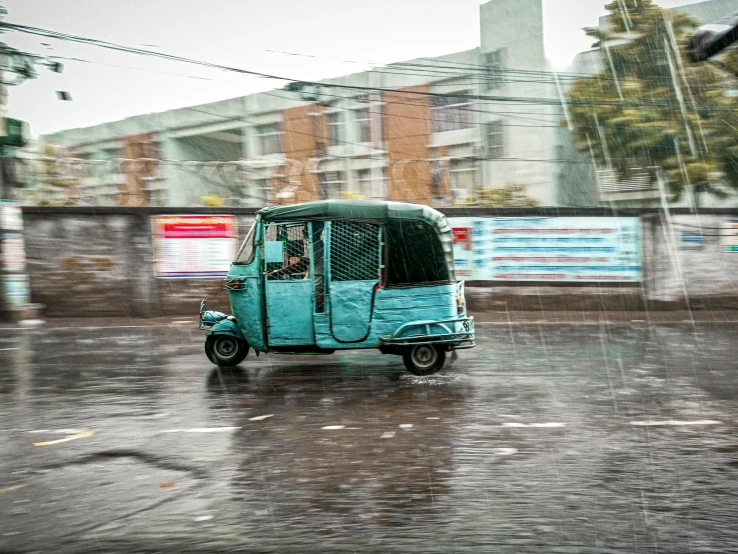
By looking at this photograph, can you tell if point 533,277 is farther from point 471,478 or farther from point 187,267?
point 471,478

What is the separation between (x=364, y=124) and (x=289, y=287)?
23684 millimetres

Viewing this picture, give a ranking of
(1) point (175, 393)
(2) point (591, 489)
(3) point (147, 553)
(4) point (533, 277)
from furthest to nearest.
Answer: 1. (4) point (533, 277)
2. (1) point (175, 393)
3. (2) point (591, 489)
4. (3) point (147, 553)

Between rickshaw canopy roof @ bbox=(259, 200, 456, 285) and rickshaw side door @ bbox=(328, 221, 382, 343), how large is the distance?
0.55 ft

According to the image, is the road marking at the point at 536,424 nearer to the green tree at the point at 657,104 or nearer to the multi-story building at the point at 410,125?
the multi-story building at the point at 410,125

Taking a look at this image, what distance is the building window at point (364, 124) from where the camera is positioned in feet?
105

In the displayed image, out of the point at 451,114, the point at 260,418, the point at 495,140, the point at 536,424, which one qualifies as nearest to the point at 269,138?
the point at 451,114

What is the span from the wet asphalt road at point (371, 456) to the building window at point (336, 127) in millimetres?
22889

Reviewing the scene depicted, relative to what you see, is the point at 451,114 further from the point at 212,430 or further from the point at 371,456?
the point at 371,456

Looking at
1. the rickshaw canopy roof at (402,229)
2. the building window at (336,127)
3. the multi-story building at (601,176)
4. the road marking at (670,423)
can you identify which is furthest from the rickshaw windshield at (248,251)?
the building window at (336,127)

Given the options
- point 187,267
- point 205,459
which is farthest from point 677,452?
point 187,267

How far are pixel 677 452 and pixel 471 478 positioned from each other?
1821mm

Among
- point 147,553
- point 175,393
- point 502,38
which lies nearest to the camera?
point 147,553

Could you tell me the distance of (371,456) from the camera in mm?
5887

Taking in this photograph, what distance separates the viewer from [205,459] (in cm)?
585
